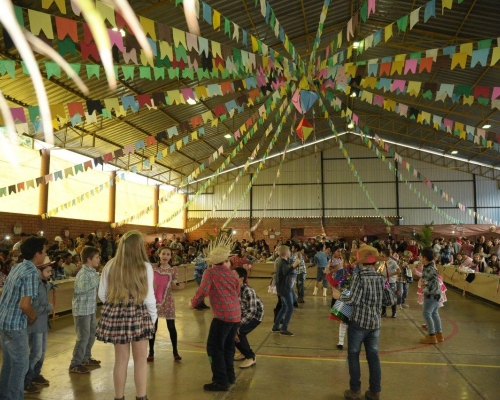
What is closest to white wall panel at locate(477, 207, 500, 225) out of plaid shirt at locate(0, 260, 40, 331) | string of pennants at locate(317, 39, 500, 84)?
string of pennants at locate(317, 39, 500, 84)

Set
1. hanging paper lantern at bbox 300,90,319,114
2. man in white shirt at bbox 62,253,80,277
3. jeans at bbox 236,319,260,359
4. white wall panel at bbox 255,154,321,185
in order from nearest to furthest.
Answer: jeans at bbox 236,319,260,359, hanging paper lantern at bbox 300,90,319,114, man in white shirt at bbox 62,253,80,277, white wall panel at bbox 255,154,321,185

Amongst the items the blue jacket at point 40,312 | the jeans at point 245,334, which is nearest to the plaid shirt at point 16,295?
the blue jacket at point 40,312

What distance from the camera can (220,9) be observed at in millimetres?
10867

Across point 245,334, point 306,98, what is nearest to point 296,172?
point 306,98

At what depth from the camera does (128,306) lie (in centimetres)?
343

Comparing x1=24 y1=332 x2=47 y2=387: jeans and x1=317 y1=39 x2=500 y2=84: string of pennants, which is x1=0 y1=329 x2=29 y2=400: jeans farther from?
x1=317 y1=39 x2=500 y2=84: string of pennants

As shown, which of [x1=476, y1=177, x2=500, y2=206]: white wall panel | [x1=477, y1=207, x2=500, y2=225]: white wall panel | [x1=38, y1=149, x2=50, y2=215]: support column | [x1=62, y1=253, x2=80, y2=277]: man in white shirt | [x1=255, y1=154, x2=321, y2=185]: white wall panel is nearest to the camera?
[x1=62, y1=253, x2=80, y2=277]: man in white shirt

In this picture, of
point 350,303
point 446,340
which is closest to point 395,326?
point 446,340

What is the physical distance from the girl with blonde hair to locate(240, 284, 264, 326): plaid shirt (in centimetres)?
166

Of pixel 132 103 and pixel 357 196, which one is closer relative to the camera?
pixel 132 103

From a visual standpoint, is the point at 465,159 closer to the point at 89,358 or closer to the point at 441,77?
the point at 441,77

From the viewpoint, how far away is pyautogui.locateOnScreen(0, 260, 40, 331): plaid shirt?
3.38 m

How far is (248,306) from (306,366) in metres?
1.14

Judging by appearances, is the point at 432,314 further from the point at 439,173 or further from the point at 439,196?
the point at 439,173
